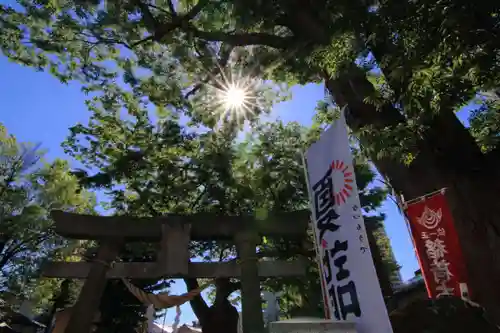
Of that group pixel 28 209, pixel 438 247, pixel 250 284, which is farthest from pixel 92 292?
pixel 28 209

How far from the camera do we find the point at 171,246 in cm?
705

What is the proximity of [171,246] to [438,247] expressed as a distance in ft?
16.1

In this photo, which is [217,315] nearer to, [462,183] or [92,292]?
[92,292]

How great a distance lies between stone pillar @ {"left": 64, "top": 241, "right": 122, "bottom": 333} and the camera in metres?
6.56

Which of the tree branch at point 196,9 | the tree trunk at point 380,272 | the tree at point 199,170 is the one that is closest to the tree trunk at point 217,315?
the tree at point 199,170

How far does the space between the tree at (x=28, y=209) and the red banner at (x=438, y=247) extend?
14.0 metres

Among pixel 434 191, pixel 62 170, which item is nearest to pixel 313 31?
pixel 434 191

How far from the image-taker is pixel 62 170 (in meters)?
17.0

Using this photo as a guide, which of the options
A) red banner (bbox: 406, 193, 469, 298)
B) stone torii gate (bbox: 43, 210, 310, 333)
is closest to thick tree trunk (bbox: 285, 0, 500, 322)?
red banner (bbox: 406, 193, 469, 298)

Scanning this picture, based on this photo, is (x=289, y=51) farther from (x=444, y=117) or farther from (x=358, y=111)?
(x=444, y=117)

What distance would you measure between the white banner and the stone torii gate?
303cm

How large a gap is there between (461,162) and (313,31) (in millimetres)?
2964

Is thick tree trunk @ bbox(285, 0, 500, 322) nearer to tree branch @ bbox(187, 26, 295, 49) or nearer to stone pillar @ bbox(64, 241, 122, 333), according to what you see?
tree branch @ bbox(187, 26, 295, 49)

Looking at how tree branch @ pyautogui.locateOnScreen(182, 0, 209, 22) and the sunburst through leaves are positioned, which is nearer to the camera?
tree branch @ pyautogui.locateOnScreen(182, 0, 209, 22)
